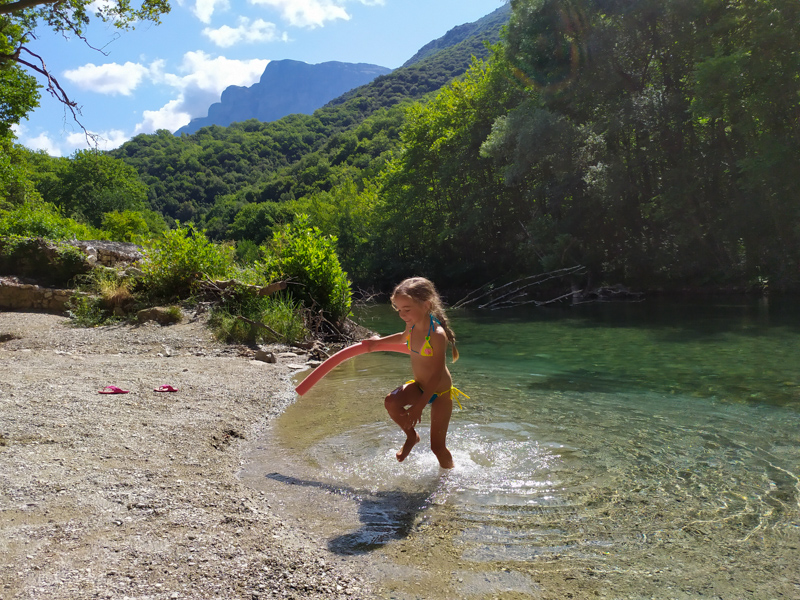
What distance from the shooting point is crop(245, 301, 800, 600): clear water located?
124 inches

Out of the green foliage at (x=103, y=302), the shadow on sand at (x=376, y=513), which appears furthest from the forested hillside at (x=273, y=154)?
the shadow on sand at (x=376, y=513)

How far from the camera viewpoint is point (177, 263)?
1308cm

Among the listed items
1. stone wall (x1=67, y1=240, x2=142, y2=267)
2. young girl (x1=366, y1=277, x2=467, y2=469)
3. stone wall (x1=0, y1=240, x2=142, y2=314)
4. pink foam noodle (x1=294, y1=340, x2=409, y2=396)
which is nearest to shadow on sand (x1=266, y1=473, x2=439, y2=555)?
young girl (x1=366, y1=277, x2=467, y2=469)

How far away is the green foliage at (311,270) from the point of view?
1288 cm

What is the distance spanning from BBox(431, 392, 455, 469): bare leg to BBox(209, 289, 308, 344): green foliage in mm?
7615

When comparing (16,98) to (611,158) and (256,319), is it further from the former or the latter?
(611,158)

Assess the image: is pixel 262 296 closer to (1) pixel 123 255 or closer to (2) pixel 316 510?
(1) pixel 123 255

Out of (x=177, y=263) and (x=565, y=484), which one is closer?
(x=565, y=484)

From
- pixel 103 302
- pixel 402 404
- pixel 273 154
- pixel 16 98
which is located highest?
pixel 273 154

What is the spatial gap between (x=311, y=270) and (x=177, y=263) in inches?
128

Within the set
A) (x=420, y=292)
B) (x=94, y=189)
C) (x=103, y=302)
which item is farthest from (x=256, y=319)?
(x=94, y=189)

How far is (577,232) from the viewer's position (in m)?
29.0

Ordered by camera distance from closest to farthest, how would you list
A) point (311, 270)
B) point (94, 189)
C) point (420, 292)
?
point (420, 292), point (311, 270), point (94, 189)

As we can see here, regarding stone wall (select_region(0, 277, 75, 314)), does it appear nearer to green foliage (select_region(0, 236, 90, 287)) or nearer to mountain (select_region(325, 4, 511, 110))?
green foliage (select_region(0, 236, 90, 287))
